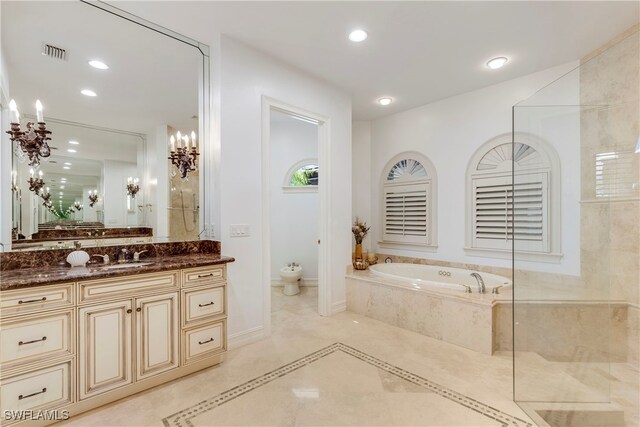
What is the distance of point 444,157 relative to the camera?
3820mm

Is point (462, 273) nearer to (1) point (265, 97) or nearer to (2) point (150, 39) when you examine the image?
(1) point (265, 97)

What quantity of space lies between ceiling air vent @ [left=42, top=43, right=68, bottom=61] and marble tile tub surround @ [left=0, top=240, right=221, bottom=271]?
1.46 metres

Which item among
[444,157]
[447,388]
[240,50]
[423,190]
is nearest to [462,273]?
[423,190]

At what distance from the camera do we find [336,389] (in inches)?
78.0

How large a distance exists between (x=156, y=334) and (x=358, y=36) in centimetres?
287

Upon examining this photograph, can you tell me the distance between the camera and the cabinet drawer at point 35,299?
146 cm

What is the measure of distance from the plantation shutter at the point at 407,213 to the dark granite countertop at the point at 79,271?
2.78 metres

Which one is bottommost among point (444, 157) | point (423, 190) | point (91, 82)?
point (423, 190)

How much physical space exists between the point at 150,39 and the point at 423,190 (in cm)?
355

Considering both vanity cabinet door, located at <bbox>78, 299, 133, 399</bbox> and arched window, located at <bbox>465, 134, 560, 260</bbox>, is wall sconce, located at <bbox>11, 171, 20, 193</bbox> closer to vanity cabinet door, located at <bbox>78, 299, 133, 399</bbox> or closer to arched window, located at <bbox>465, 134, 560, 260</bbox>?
vanity cabinet door, located at <bbox>78, 299, 133, 399</bbox>

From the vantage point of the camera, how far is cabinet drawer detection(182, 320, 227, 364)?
82.3 inches

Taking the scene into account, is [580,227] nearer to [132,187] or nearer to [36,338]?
[132,187]

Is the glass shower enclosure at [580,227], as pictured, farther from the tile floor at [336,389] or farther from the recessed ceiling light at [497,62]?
the recessed ceiling light at [497,62]

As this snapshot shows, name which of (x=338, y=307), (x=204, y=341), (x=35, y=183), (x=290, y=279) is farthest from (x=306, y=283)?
(x=35, y=183)
